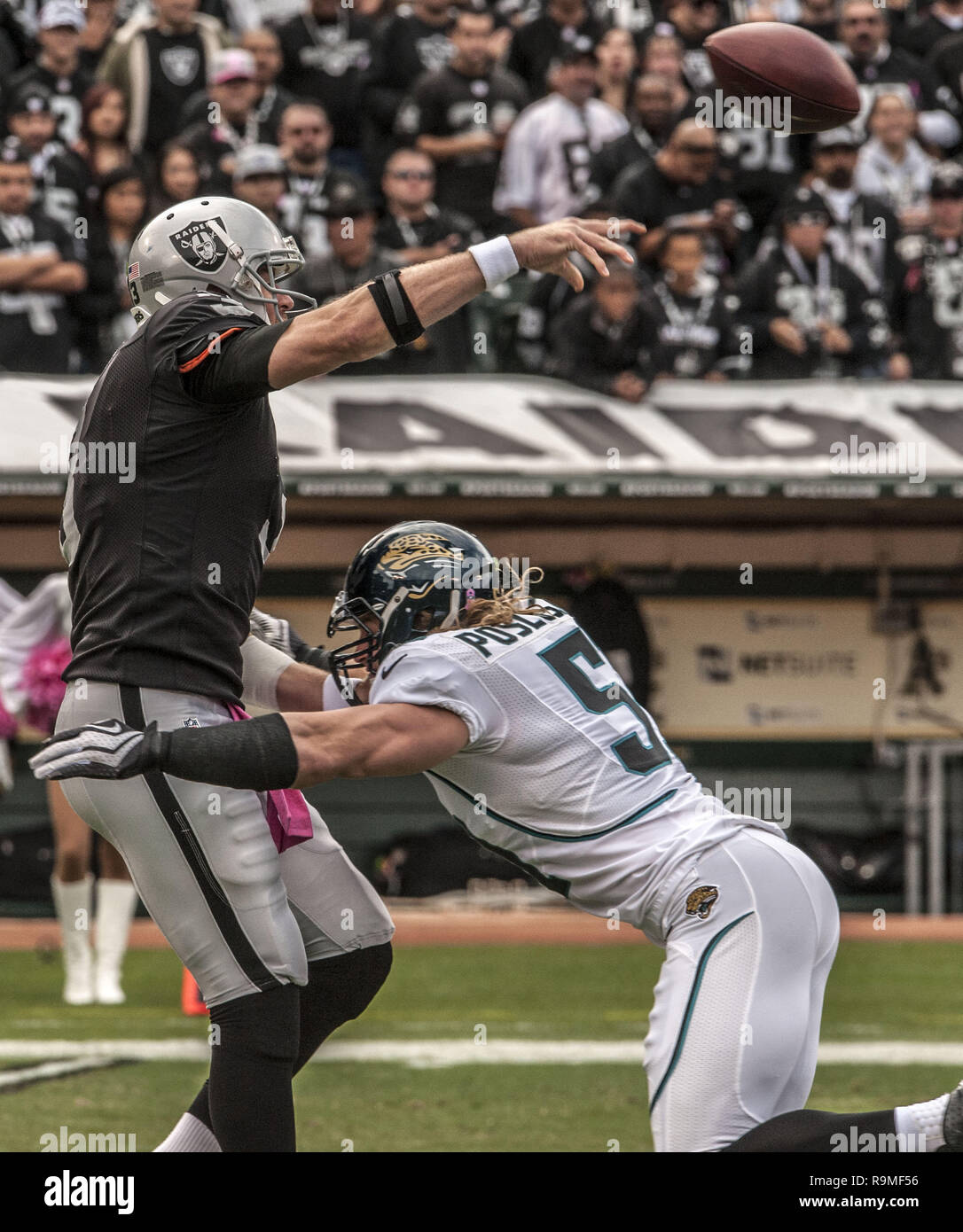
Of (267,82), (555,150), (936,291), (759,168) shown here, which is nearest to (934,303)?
(936,291)

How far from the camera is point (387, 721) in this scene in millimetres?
3186

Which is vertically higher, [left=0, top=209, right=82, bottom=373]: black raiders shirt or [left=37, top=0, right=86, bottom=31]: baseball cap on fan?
[left=37, top=0, right=86, bottom=31]: baseball cap on fan

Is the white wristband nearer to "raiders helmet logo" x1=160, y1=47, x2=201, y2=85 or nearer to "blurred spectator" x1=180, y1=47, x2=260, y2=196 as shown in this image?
"blurred spectator" x1=180, y1=47, x2=260, y2=196

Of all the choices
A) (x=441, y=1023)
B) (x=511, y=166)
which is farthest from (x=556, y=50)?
(x=441, y=1023)

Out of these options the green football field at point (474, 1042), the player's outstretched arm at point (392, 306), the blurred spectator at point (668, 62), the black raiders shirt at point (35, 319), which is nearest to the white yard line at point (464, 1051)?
the green football field at point (474, 1042)

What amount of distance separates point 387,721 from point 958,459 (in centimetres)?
789

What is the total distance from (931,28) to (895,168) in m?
1.65

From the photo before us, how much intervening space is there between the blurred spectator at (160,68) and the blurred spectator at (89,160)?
14 centimetres

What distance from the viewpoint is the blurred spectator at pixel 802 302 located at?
10477mm

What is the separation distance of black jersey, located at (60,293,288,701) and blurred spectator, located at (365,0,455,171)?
8140 millimetres

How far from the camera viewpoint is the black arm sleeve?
3.29 m

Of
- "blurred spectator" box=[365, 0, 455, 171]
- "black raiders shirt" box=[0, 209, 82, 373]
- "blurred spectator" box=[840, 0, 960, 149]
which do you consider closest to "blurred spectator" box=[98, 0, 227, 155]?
"blurred spectator" box=[365, 0, 455, 171]

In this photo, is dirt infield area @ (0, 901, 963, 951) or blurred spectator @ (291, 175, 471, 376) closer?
blurred spectator @ (291, 175, 471, 376)

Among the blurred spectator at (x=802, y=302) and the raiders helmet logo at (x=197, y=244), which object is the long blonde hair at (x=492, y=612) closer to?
the raiders helmet logo at (x=197, y=244)
